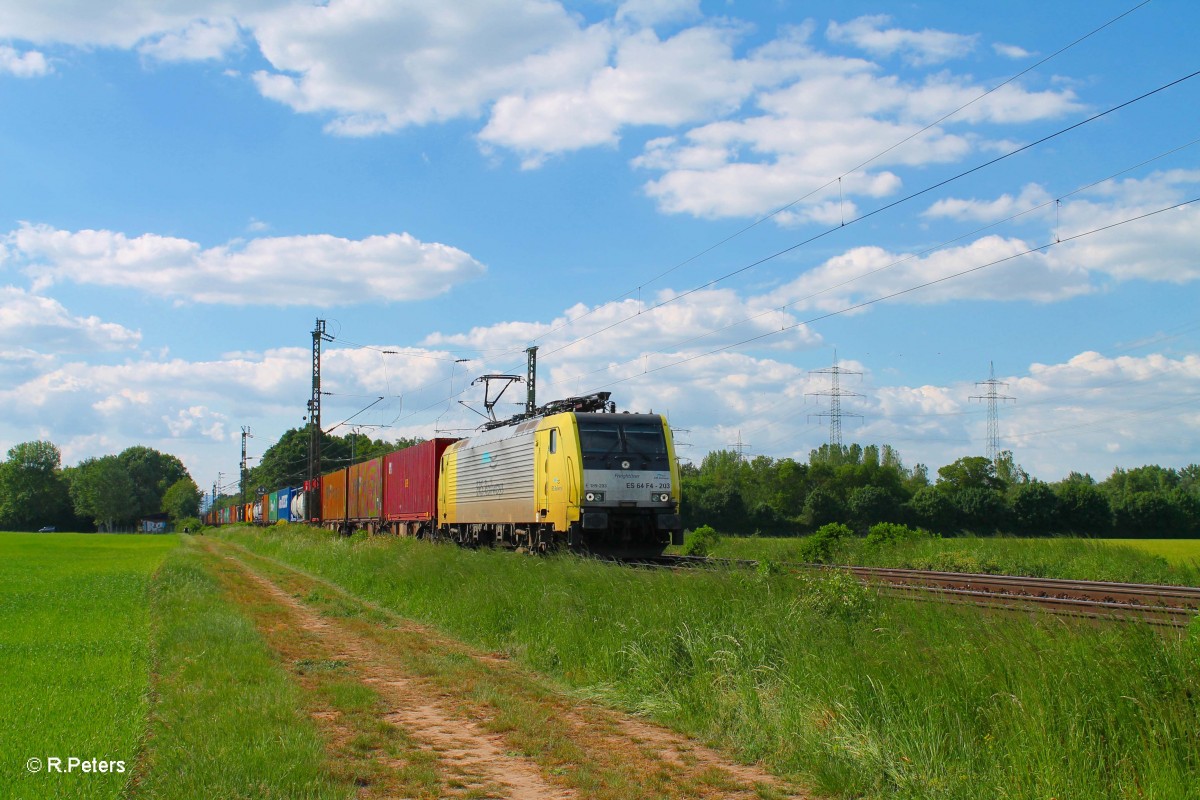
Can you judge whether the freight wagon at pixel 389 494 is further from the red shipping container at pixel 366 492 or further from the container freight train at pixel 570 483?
the container freight train at pixel 570 483

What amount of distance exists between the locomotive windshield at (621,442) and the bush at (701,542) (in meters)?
8.28

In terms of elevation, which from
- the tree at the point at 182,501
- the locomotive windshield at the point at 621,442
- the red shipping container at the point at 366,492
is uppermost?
the locomotive windshield at the point at 621,442

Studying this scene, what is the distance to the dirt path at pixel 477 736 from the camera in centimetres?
662

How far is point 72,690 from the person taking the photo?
357 inches

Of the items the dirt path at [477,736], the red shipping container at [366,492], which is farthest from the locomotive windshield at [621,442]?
the red shipping container at [366,492]

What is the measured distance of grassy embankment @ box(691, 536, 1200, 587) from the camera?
1889 cm

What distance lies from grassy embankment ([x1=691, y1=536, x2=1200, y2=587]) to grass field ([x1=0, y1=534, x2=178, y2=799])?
11.1 m

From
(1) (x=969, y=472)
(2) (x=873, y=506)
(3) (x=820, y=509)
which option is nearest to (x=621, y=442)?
(2) (x=873, y=506)

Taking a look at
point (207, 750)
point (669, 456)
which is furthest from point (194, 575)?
point (207, 750)

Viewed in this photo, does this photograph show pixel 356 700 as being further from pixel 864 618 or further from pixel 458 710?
pixel 864 618

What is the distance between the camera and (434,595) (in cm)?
1616

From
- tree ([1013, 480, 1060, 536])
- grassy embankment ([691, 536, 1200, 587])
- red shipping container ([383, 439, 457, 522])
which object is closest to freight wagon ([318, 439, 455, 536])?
red shipping container ([383, 439, 457, 522])

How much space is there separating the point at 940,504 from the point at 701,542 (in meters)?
41.5

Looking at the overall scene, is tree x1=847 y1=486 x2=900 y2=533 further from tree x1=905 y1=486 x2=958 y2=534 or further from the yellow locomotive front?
the yellow locomotive front
